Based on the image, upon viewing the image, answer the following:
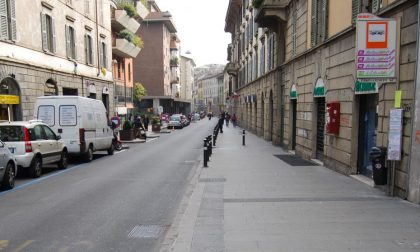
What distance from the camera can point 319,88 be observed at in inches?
486

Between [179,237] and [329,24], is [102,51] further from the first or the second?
[179,237]

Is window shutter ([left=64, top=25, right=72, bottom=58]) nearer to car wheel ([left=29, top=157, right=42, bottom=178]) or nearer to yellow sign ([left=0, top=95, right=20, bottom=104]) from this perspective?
yellow sign ([left=0, top=95, right=20, bottom=104])

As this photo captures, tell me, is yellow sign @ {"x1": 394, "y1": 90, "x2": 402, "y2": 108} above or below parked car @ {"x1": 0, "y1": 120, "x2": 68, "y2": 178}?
above

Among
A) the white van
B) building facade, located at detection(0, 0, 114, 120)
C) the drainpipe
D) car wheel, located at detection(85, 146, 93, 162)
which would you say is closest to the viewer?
the drainpipe

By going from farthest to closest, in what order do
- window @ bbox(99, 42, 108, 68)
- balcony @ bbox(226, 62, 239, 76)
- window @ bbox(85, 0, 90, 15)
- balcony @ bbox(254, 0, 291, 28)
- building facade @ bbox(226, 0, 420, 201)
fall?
balcony @ bbox(226, 62, 239, 76)
window @ bbox(99, 42, 108, 68)
window @ bbox(85, 0, 90, 15)
balcony @ bbox(254, 0, 291, 28)
building facade @ bbox(226, 0, 420, 201)

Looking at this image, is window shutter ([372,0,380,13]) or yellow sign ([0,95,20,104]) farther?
yellow sign ([0,95,20,104])

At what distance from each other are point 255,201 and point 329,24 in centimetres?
715

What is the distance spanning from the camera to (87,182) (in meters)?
10.1

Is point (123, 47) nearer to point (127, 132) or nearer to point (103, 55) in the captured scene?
point (103, 55)

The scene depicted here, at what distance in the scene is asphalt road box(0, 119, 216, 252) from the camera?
211 inches

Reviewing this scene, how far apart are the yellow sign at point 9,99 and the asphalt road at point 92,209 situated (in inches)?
215

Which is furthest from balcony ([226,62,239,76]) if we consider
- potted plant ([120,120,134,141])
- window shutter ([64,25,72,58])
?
window shutter ([64,25,72,58])

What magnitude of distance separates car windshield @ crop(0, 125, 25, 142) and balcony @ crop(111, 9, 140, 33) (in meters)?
22.9

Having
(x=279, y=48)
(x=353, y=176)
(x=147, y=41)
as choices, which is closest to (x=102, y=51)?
(x=279, y=48)
